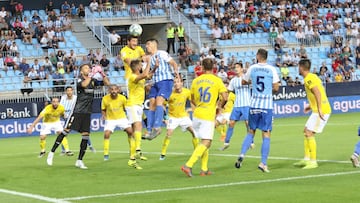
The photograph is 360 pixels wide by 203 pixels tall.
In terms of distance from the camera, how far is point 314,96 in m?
16.9

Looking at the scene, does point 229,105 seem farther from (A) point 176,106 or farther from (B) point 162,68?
(B) point 162,68

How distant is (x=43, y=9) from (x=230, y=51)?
35.2 feet

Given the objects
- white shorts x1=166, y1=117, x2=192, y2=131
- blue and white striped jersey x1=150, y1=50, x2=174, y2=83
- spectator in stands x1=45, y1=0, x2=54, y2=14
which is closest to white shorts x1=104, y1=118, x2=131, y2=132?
white shorts x1=166, y1=117, x2=192, y2=131

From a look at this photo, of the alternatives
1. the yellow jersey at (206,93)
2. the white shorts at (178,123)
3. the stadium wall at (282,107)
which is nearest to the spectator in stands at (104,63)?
the stadium wall at (282,107)

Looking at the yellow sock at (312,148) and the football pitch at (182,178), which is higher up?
the yellow sock at (312,148)

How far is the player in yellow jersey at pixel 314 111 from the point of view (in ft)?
54.9

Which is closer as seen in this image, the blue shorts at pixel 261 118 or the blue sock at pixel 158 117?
Answer: the blue shorts at pixel 261 118

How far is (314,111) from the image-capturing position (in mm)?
17375

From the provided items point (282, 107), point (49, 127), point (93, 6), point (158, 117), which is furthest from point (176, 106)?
point (93, 6)

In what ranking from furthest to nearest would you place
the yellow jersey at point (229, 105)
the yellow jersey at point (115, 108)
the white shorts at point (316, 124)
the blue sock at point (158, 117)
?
the yellow jersey at point (229, 105) → the yellow jersey at point (115, 108) → the blue sock at point (158, 117) → the white shorts at point (316, 124)

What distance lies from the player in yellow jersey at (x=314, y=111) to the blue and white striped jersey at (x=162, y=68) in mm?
3010

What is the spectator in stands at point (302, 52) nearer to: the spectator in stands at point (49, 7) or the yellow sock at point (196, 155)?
the spectator in stands at point (49, 7)

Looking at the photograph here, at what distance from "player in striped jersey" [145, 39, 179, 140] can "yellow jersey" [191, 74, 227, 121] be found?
7.82 feet

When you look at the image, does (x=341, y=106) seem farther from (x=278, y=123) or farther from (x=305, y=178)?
(x=305, y=178)
